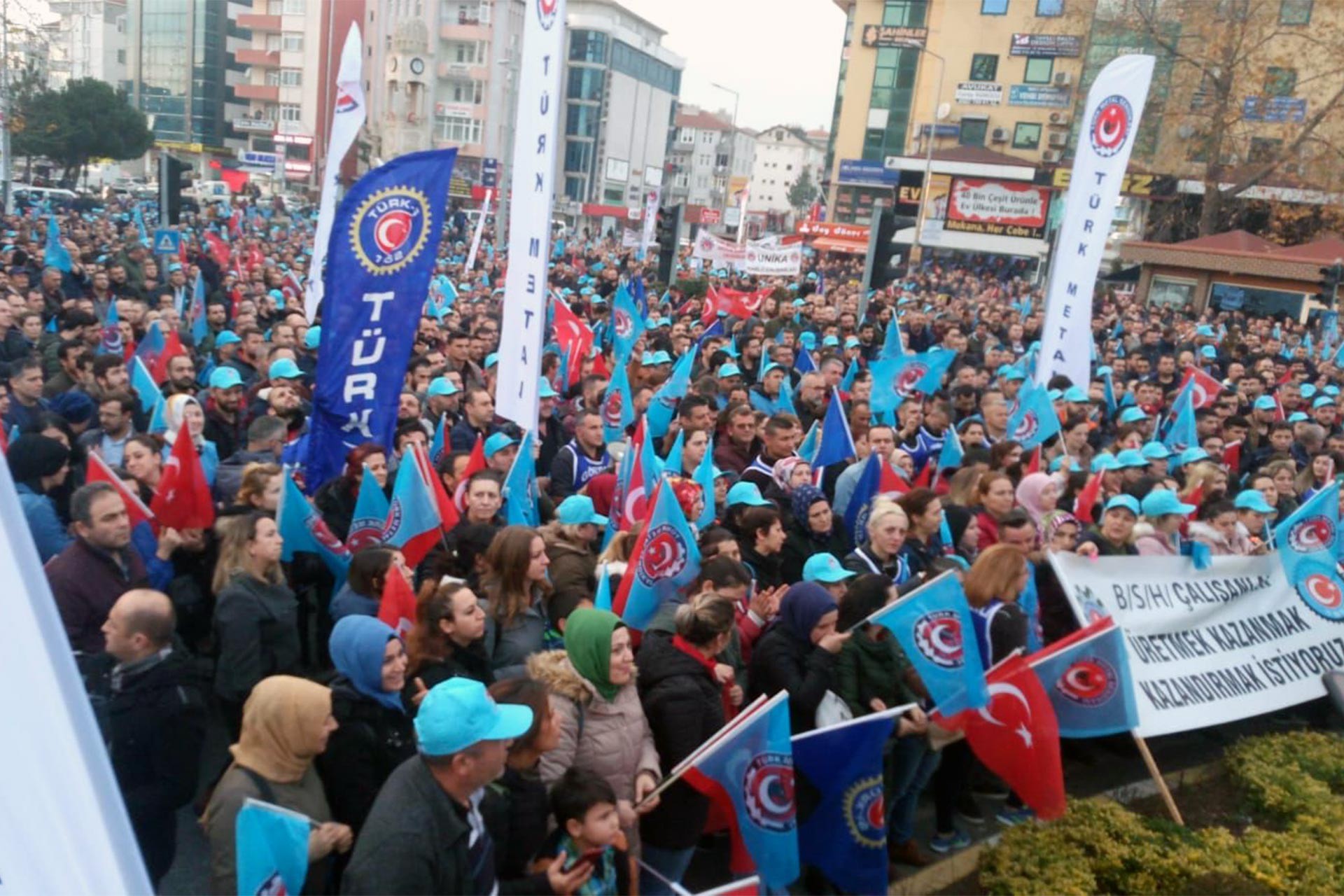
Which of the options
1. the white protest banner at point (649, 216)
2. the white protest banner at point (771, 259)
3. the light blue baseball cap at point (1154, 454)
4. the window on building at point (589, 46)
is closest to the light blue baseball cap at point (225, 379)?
the light blue baseball cap at point (1154, 454)

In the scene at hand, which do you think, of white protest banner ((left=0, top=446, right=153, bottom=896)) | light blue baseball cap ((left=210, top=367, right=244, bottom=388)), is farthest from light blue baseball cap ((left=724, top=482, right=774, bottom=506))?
white protest banner ((left=0, top=446, right=153, bottom=896))

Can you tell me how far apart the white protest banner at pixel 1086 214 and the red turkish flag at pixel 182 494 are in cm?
792

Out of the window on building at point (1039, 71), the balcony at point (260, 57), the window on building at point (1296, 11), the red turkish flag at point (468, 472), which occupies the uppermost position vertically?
the window on building at point (1296, 11)

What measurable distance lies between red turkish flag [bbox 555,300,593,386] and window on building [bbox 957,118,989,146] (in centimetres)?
4933

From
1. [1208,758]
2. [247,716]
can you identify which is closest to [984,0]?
[1208,758]

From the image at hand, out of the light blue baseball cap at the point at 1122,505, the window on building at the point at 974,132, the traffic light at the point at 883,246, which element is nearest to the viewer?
the light blue baseball cap at the point at 1122,505

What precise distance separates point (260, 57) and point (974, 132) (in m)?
56.4

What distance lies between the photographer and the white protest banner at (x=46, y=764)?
3.71 ft

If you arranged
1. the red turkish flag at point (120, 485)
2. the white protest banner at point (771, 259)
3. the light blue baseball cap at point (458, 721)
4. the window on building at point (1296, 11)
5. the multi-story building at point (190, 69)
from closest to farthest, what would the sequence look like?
the light blue baseball cap at point (458, 721) → the red turkish flag at point (120, 485) → the white protest banner at point (771, 259) → the window on building at point (1296, 11) → the multi-story building at point (190, 69)

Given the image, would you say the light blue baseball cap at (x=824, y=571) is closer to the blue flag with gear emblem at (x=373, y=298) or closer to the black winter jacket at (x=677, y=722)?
the black winter jacket at (x=677, y=722)

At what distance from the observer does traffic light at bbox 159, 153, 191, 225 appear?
573 inches

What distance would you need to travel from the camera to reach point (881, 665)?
4441 millimetres

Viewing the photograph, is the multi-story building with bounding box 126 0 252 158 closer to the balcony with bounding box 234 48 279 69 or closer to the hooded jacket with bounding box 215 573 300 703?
the balcony with bounding box 234 48 279 69

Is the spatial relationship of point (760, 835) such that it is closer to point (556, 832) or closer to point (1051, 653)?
point (556, 832)
